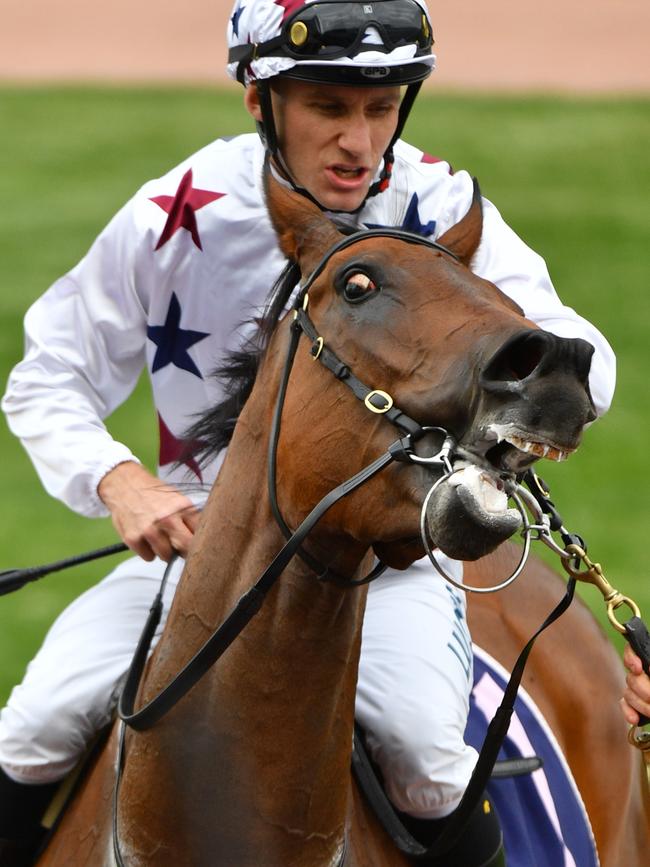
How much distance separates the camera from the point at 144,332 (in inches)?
146

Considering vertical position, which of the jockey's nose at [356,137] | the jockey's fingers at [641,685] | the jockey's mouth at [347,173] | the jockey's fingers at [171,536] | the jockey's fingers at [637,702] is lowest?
the jockey's fingers at [637,702]

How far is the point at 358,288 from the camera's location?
2.63 meters

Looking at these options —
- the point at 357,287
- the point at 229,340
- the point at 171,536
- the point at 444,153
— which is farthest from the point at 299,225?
the point at 444,153

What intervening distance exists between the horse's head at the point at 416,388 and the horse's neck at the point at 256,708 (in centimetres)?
16

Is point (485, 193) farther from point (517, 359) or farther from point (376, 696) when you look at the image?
point (517, 359)

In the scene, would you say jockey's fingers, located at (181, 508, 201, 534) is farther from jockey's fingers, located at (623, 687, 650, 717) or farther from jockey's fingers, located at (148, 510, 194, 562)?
jockey's fingers, located at (623, 687, 650, 717)

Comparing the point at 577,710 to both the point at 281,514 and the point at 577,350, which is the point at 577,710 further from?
the point at 577,350

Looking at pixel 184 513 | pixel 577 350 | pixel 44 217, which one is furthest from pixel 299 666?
pixel 44 217

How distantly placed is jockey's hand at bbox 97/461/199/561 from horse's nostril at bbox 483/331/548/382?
0.93 metres

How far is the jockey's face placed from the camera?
3.29m

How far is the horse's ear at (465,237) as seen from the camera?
9.55ft

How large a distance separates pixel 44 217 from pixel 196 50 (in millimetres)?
5187

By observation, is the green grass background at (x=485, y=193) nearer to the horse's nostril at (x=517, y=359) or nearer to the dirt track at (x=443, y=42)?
the dirt track at (x=443, y=42)

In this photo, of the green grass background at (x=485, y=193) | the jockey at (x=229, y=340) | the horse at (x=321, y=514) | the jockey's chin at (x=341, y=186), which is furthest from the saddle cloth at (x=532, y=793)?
the green grass background at (x=485, y=193)
